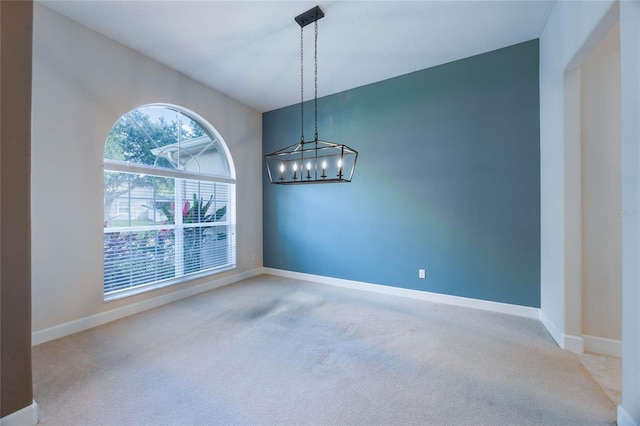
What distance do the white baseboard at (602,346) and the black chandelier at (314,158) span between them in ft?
8.67

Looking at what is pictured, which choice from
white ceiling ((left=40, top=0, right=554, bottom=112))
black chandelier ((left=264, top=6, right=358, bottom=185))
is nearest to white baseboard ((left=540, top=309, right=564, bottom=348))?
black chandelier ((left=264, top=6, right=358, bottom=185))

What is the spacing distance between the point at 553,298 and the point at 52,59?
5.53 m

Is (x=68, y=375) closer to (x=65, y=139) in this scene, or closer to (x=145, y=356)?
(x=145, y=356)

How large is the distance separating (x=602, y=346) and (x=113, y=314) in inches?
195

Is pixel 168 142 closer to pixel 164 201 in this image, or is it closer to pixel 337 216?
pixel 164 201

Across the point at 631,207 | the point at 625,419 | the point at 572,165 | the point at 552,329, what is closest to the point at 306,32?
the point at 572,165

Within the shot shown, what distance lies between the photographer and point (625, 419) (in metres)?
1.43

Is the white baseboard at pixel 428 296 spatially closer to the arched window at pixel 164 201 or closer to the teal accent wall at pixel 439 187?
the teal accent wall at pixel 439 187

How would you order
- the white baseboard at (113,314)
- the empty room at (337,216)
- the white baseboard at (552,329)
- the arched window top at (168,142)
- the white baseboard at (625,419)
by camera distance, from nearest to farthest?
the white baseboard at (625,419), the empty room at (337,216), the white baseboard at (552,329), the white baseboard at (113,314), the arched window top at (168,142)

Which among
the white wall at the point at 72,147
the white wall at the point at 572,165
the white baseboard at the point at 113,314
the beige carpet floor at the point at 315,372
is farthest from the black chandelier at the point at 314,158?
the white baseboard at the point at 113,314

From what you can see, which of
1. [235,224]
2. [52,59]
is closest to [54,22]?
[52,59]

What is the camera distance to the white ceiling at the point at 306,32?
248 cm

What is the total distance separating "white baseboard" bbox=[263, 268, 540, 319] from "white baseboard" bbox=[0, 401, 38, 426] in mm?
3418

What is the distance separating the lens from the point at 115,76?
117 inches
